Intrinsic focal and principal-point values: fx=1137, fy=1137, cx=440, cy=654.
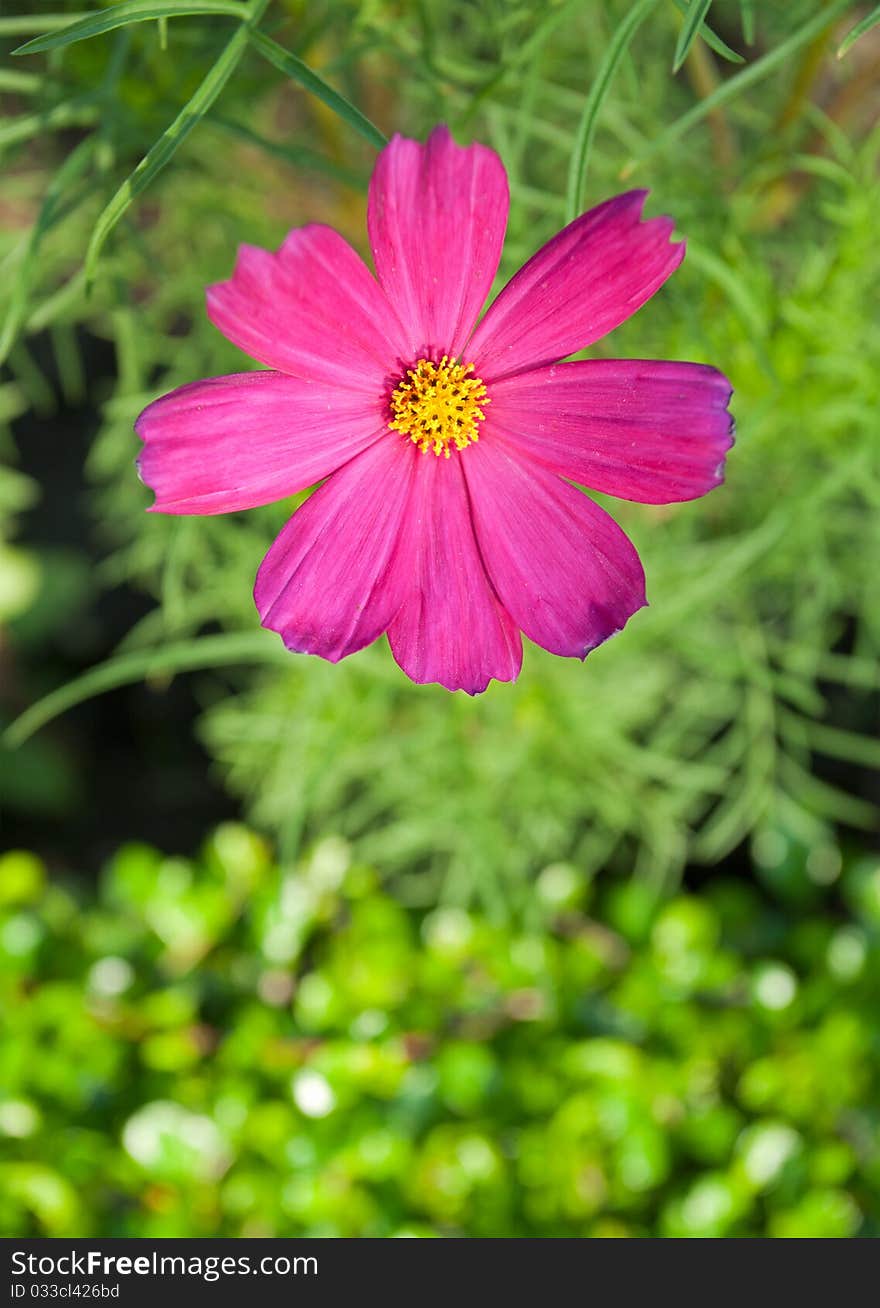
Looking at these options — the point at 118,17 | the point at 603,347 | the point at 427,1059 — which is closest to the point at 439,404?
the point at 118,17

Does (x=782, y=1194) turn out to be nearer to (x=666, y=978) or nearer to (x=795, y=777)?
(x=666, y=978)

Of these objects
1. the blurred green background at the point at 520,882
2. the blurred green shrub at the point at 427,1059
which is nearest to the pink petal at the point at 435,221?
the blurred green background at the point at 520,882

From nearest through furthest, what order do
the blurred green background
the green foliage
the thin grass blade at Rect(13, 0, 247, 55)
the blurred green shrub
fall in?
the thin grass blade at Rect(13, 0, 247, 55), the green foliage, the blurred green background, the blurred green shrub

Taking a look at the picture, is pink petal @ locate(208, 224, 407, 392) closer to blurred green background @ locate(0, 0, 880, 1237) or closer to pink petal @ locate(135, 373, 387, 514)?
pink petal @ locate(135, 373, 387, 514)

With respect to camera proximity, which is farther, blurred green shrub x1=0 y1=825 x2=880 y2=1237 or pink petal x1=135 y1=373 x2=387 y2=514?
blurred green shrub x1=0 y1=825 x2=880 y2=1237

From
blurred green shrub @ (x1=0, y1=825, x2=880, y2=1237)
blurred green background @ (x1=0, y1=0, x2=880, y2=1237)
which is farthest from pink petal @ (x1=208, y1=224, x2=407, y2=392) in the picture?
blurred green shrub @ (x1=0, y1=825, x2=880, y2=1237)

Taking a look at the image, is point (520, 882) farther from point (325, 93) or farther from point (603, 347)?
point (325, 93)
